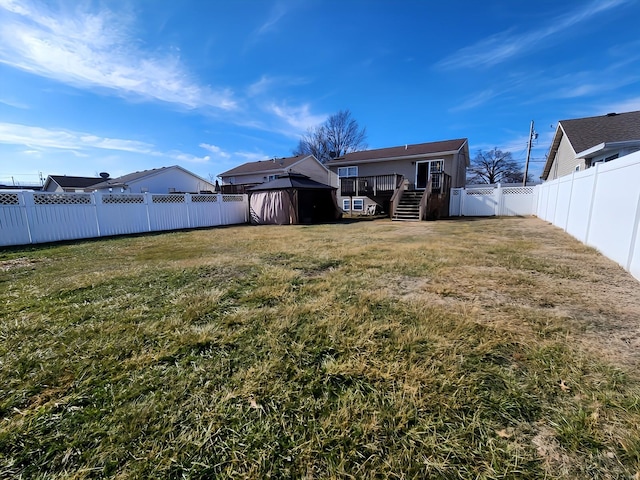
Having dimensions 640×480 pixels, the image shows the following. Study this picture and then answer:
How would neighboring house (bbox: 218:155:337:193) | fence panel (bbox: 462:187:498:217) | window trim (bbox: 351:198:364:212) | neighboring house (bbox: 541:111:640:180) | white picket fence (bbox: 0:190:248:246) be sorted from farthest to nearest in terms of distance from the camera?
neighboring house (bbox: 218:155:337:193) → window trim (bbox: 351:198:364:212) → fence panel (bbox: 462:187:498:217) → neighboring house (bbox: 541:111:640:180) → white picket fence (bbox: 0:190:248:246)

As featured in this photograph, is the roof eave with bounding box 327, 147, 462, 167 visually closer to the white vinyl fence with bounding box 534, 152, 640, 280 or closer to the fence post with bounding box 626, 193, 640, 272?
the white vinyl fence with bounding box 534, 152, 640, 280

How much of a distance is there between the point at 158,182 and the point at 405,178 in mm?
22618

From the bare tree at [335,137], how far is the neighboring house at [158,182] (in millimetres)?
15725

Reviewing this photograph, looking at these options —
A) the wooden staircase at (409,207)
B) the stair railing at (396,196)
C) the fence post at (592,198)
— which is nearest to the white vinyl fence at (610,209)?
the fence post at (592,198)

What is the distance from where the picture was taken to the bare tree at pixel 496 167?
37.7 metres

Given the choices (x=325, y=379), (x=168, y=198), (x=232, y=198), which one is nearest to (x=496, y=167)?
(x=232, y=198)

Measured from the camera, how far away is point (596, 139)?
38.0 feet

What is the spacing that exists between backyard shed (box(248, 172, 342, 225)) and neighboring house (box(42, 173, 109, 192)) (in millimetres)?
24166

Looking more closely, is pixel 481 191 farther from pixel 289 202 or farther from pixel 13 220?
pixel 13 220

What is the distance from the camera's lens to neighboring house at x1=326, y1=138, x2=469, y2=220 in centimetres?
1401

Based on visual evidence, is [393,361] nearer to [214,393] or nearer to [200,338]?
[214,393]

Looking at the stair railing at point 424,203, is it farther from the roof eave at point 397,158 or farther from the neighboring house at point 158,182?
the neighboring house at point 158,182

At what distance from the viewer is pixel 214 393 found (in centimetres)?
170

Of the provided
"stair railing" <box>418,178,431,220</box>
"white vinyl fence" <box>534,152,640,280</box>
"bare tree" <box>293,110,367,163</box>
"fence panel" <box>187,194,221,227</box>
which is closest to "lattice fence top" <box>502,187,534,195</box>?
"stair railing" <box>418,178,431,220</box>
